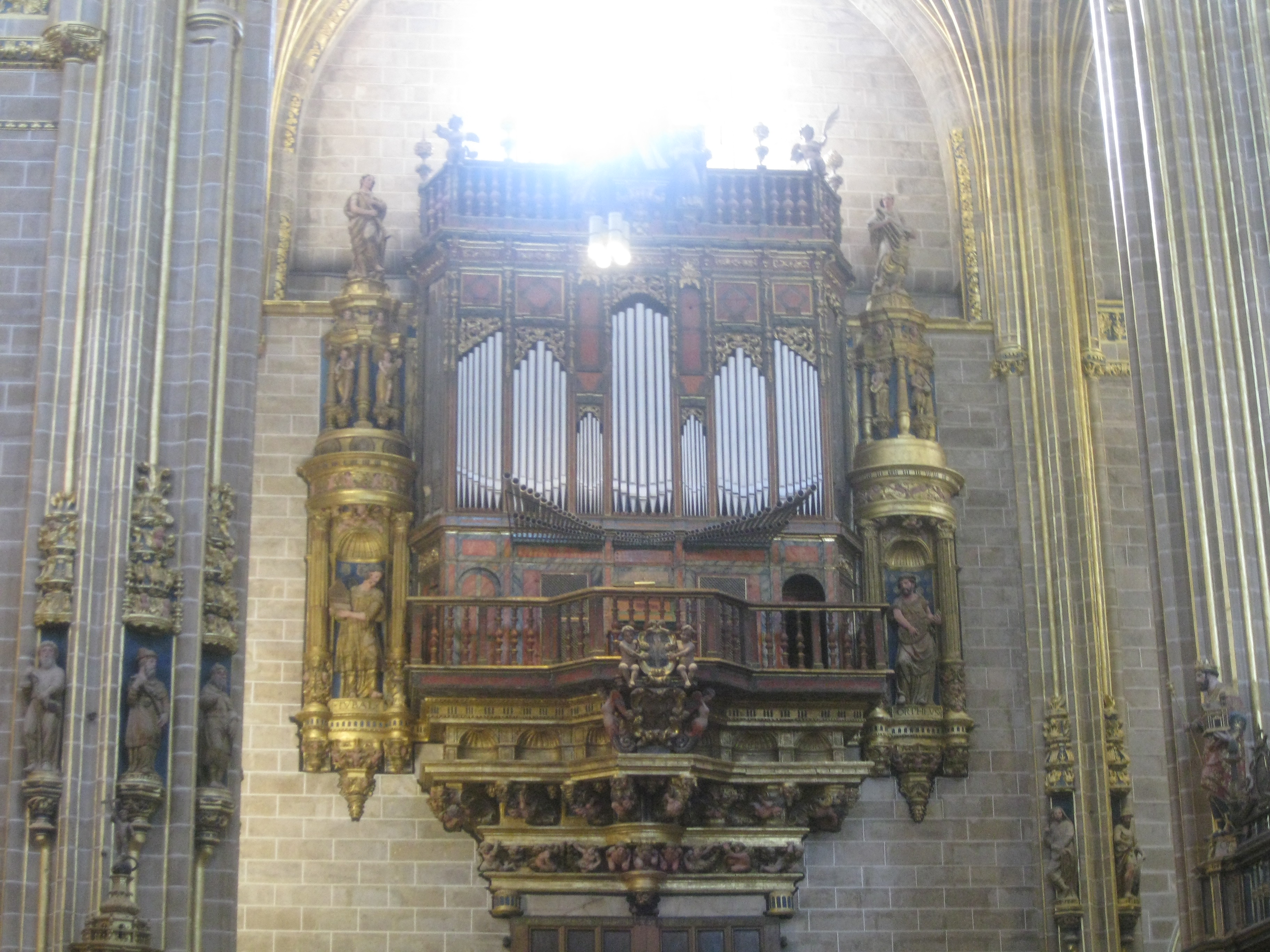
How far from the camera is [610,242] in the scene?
24000 mm

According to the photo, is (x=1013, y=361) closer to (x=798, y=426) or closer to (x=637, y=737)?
(x=798, y=426)

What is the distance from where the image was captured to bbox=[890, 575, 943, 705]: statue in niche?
78.6ft

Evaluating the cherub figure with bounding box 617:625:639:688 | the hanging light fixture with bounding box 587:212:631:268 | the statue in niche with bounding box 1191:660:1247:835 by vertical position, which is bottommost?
the statue in niche with bounding box 1191:660:1247:835

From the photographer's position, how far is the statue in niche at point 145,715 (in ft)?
52.2

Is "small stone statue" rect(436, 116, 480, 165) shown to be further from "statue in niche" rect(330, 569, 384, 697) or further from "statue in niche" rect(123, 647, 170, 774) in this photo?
"statue in niche" rect(123, 647, 170, 774)

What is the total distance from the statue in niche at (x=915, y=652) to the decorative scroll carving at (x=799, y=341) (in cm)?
288

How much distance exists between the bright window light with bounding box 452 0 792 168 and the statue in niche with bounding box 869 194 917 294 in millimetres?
2062

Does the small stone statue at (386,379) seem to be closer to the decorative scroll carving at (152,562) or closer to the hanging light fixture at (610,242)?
the hanging light fixture at (610,242)

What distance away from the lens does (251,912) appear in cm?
2272

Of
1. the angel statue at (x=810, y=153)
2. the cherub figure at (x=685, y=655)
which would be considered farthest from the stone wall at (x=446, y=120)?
the cherub figure at (x=685, y=655)

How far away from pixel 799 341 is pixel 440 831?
706cm

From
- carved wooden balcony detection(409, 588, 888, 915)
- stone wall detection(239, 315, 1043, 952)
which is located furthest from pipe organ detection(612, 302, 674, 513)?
stone wall detection(239, 315, 1043, 952)

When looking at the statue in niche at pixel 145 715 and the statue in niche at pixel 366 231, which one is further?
the statue in niche at pixel 366 231

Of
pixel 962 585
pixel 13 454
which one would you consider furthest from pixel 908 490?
pixel 13 454
